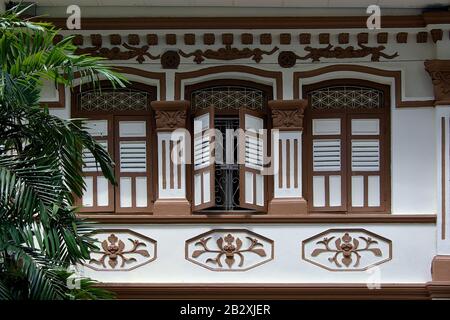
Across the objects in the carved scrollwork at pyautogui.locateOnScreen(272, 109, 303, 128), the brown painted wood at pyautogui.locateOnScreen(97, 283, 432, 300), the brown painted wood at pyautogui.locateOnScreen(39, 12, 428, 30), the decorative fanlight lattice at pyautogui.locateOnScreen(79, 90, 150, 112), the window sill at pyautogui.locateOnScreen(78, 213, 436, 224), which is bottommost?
the brown painted wood at pyautogui.locateOnScreen(97, 283, 432, 300)

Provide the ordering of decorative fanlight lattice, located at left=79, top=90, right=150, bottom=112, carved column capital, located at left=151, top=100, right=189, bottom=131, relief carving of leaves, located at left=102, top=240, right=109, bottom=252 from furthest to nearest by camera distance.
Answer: decorative fanlight lattice, located at left=79, top=90, right=150, bottom=112
carved column capital, located at left=151, top=100, right=189, bottom=131
relief carving of leaves, located at left=102, top=240, right=109, bottom=252

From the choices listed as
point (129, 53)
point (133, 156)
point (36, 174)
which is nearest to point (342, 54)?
point (129, 53)

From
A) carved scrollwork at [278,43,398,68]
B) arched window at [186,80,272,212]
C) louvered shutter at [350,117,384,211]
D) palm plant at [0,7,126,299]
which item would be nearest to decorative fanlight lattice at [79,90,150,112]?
arched window at [186,80,272,212]

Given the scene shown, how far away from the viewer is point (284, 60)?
46.5 feet

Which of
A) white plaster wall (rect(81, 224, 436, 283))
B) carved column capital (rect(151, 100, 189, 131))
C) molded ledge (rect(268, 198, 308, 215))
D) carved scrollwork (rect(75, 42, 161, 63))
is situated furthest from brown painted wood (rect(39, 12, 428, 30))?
white plaster wall (rect(81, 224, 436, 283))

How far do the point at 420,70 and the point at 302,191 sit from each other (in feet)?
6.93

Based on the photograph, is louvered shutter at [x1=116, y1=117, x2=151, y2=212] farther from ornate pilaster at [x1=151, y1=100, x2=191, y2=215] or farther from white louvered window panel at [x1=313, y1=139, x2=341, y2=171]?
white louvered window panel at [x1=313, y1=139, x2=341, y2=171]

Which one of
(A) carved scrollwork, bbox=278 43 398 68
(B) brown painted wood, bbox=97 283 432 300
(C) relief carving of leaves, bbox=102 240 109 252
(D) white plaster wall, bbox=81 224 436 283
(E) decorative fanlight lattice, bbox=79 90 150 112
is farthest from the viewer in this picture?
(E) decorative fanlight lattice, bbox=79 90 150 112

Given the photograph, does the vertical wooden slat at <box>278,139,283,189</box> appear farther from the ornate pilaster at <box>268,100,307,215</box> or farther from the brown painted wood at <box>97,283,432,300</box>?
the brown painted wood at <box>97,283,432,300</box>

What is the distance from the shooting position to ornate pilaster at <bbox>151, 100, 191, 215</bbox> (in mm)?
14023

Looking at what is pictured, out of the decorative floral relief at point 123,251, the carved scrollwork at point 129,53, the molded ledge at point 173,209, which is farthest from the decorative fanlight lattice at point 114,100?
the decorative floral relief at point 123,251

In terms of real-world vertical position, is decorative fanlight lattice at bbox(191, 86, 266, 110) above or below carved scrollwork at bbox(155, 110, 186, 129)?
above

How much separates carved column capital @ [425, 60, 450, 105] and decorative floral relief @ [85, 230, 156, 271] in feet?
13.0

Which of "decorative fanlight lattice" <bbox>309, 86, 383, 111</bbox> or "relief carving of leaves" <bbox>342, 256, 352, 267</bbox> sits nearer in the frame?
"relief carving of leaves" <bbox>342, 256, 352, 267</bbox>
